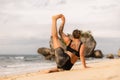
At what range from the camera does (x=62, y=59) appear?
9.57 meters

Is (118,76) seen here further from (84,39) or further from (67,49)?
(84,39)

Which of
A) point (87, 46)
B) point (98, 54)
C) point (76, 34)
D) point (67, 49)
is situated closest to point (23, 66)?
point (67, 49)

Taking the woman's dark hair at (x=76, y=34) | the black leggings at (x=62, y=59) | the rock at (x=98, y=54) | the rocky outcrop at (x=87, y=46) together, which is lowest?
the rock at (x=98, y=54)

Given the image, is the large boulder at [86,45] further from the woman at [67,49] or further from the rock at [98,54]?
the woman at [67,49]

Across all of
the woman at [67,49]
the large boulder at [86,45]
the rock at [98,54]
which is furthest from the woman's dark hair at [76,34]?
the rock at [98,54]

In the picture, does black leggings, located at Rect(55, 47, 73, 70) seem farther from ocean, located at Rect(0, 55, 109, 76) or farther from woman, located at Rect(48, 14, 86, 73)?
ocean, located at Rect(0, 55, 109, 76)

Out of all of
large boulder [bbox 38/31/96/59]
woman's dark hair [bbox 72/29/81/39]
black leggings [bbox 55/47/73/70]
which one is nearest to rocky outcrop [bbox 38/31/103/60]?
large boulder [bbox 38/31/96/59]

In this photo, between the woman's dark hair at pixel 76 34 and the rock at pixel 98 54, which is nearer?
the woman's dark hair at pixel 76 34

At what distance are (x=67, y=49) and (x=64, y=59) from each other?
33 cm

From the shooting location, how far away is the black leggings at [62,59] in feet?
31.0

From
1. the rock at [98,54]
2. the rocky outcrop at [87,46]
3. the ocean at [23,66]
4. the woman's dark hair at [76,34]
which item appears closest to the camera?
the woman's dark hair at [76,34]

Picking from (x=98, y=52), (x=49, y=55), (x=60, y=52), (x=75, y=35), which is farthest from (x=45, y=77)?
(x=98, y=52)

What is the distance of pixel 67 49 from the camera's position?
970 cm

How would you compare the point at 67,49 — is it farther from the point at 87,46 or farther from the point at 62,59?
the point at 87,46
